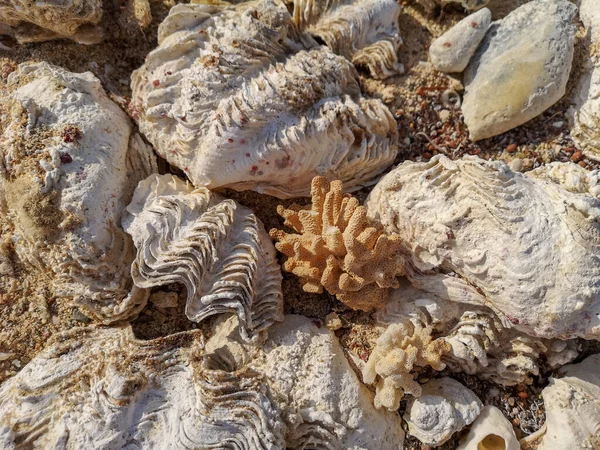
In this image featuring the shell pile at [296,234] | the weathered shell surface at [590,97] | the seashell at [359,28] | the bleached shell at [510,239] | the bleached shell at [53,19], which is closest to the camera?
the bleached shell at [510,239]

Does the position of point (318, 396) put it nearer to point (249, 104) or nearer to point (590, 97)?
point (249, 104)

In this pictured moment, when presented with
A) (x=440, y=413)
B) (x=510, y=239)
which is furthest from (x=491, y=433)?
(x=510, y=239)

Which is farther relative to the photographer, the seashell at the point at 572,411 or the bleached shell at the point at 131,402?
the seashell at the point at 572,411

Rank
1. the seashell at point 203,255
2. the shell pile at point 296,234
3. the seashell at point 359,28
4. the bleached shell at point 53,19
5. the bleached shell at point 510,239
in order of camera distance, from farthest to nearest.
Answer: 1. the seashell at point 359,28
2. the bleached shell at point 53,19
3. the seashell at point 203,255
4. the shell pile at point 296,234
5. the bleached shell at point 510,239

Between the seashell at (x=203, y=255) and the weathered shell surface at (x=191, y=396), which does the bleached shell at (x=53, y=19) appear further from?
the weathered shell surface at (x=191, y=396)

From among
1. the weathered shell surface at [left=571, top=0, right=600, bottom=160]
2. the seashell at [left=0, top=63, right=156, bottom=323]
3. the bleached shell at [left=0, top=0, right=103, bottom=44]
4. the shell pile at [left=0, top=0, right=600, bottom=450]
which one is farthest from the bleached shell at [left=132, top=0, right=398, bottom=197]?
the weathered shell surface at [left=571, top=0, right=600, bottom=160]

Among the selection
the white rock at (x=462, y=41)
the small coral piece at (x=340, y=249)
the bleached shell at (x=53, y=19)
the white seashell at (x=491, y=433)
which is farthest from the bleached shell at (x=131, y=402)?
the white rock at (x=462, y=41)
